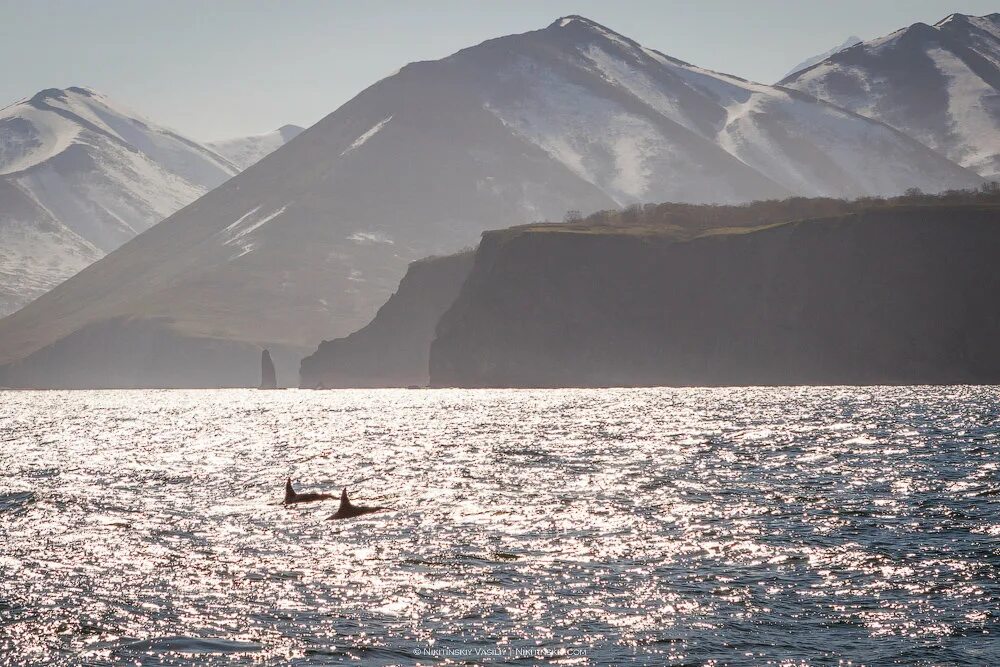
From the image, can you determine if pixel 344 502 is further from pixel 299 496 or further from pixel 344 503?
pixel 299 496

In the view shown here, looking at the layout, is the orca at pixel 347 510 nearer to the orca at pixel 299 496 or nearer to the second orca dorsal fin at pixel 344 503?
the second orca dorsal fin at pixel 344 503

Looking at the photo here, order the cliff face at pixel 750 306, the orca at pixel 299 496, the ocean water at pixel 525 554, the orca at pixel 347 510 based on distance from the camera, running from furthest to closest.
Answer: the cliff face at pixel 750 306
the orca at pixel 299 496
the orca at pixel 347 510
the ocean water at pixel 525 554

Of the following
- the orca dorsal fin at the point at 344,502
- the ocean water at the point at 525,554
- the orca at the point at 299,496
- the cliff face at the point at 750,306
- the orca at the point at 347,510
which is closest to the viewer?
the ocean water at the point at 525,554

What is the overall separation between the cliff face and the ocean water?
7985 centimetres

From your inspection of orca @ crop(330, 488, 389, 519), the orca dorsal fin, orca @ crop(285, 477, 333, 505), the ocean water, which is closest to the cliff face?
the ocean water

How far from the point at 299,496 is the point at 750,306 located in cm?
12720

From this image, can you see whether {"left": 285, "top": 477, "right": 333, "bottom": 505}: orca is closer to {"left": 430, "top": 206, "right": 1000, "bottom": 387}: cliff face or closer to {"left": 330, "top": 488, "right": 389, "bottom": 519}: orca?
{"left": 330, "top": 488, "right": 389, "bottom": 519}: orca

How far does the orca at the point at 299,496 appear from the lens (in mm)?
56812

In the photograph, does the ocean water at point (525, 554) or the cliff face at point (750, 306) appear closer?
the ocean water at point (525, 554)

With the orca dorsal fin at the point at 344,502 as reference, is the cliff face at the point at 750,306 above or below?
above

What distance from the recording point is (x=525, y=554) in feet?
136

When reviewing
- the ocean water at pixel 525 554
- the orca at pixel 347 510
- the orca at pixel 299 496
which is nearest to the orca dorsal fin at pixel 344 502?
the orca at pixel 347 510

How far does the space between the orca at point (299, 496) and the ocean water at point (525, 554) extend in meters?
0.64

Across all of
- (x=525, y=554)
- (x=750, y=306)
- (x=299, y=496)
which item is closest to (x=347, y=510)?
(x=299, y=496)
